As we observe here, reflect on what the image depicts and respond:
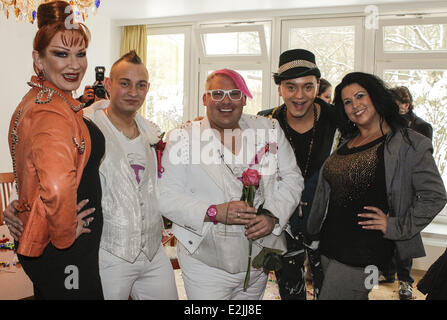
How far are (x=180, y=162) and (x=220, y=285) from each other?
596mm

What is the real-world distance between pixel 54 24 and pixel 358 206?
143cm

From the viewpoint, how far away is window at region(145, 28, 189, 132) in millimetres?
6461

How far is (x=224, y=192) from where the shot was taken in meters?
1.87

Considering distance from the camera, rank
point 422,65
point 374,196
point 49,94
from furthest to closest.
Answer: point 422,65, point 374,196, point 49,94

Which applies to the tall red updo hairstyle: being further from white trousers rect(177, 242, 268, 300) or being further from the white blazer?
white trousers rect(177, 242, 268, 300)

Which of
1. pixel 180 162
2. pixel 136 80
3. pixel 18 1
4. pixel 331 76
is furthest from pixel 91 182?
pixel 331 76

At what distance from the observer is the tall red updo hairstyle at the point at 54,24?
4.42 feet

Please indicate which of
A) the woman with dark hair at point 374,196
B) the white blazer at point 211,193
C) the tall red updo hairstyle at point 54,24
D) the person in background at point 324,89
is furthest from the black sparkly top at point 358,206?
the person in background at point 324,89

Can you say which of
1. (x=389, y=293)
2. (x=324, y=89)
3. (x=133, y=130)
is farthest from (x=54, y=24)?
(x=389, y=293)

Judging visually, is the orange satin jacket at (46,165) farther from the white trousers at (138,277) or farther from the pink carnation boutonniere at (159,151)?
the pink carnation boutonniere at (159,151)

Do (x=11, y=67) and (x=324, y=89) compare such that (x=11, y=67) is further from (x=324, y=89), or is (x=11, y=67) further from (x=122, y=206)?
(x=122, y=206)

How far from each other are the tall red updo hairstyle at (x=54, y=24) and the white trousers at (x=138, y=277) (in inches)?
35.5

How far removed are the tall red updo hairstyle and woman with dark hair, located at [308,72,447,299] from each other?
1.29 m
